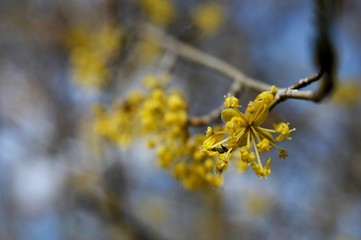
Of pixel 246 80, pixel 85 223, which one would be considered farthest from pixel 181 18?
pixel 246 80

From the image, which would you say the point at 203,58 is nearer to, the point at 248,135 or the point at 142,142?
the point at 248,135

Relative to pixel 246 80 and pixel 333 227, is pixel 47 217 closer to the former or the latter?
pixel 333 227

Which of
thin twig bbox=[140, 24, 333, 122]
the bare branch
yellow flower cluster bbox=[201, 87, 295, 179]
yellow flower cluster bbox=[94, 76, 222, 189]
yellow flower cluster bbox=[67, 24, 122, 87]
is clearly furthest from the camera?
yellow flower cluster bbox=[67, 24, 122, 87]

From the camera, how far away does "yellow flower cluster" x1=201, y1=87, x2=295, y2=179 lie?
4.37 ft

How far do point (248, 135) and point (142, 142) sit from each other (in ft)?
9.44

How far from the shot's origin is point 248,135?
1377 mm

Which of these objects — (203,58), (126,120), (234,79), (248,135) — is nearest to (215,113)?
(234,79)

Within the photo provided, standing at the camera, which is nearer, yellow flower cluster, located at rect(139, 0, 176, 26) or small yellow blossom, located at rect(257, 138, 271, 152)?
small yellow blossom, located at rect(257, 138, 271, 152)

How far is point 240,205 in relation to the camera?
245 inches

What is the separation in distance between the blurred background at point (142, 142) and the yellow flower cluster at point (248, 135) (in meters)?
2.28

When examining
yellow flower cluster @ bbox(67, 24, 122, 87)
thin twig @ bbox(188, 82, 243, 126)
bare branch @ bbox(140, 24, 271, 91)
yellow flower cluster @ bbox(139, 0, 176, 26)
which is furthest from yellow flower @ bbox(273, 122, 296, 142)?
yellow flower cluster @ bbox(139, 0, 176, 26)

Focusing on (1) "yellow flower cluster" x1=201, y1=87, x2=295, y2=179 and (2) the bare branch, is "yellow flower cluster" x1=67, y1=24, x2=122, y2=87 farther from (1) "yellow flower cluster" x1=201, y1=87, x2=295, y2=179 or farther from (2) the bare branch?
(1) "yellow flower cluster" x1=201, y1=87, x2=295, y2=179

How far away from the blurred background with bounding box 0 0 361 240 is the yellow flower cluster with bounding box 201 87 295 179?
89.9 inches

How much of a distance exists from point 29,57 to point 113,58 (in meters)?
2.79
